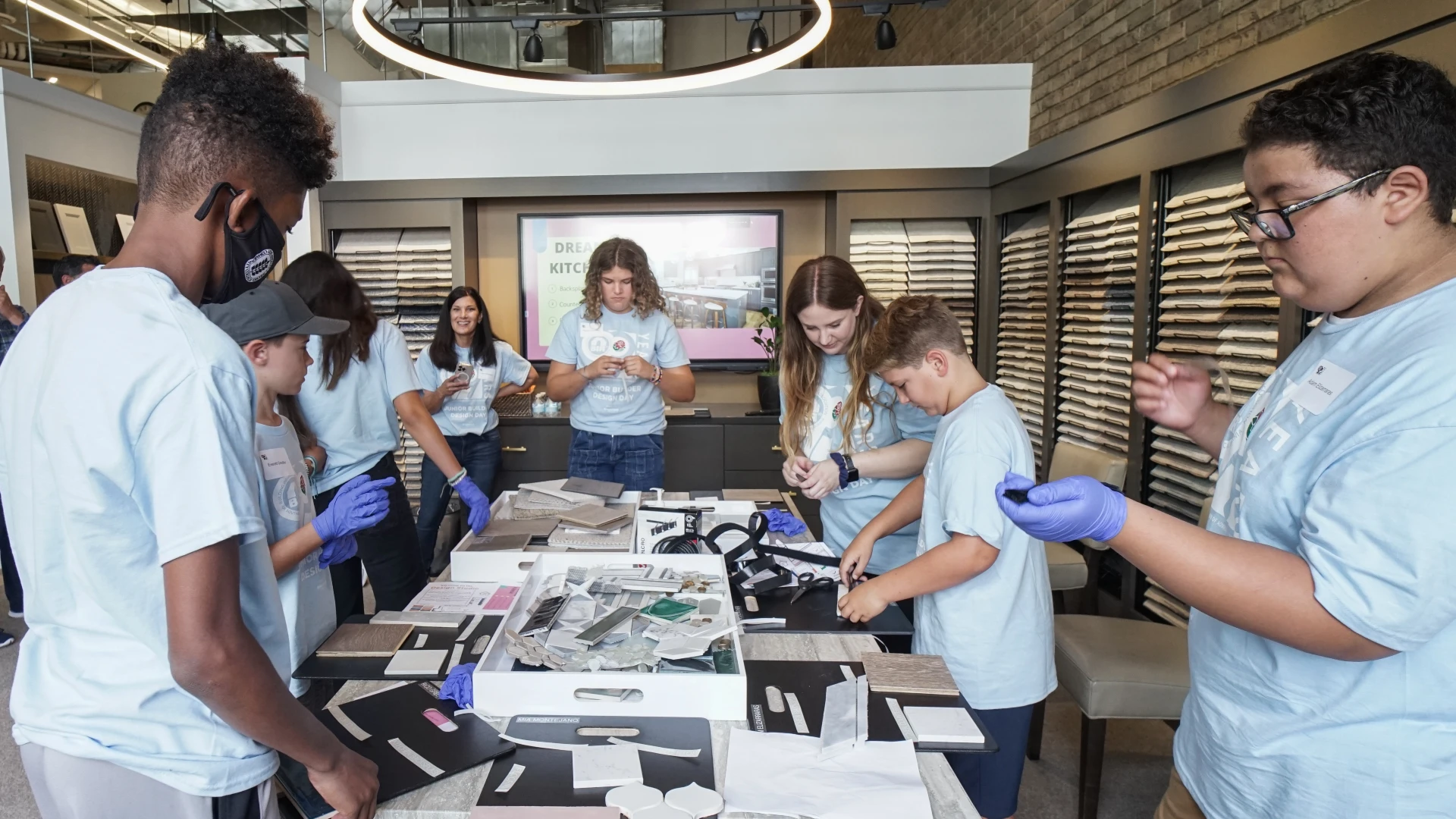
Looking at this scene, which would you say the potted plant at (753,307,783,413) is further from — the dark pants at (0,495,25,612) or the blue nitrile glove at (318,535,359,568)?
the dark pants at (0,495,25,612)

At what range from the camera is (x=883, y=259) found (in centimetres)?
421

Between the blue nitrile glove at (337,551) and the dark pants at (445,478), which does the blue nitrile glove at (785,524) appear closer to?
the blue nitrile glove at (337,551)

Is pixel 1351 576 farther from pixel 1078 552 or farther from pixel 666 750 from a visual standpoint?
pixel 1078 552

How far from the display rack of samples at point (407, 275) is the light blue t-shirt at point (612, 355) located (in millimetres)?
1714

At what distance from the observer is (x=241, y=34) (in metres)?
6.10

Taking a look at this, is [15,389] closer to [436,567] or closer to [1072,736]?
[1072,736]

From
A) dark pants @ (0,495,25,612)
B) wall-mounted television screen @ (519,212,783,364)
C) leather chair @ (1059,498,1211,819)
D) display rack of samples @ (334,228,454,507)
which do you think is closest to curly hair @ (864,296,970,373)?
leather chair @ (1059,498,1211,819)

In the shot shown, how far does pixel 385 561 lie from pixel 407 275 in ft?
8.48

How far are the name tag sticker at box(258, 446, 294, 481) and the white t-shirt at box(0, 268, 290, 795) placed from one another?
2.26 feet

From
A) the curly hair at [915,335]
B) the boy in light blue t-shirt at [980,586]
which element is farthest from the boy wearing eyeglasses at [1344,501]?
the curly hair at [915,335]

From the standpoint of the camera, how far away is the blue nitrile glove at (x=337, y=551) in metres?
1.60

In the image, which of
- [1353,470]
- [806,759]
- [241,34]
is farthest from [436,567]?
[241,34]

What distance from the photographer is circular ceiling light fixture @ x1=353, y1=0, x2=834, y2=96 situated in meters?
2.21

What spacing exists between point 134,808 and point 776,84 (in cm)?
426
